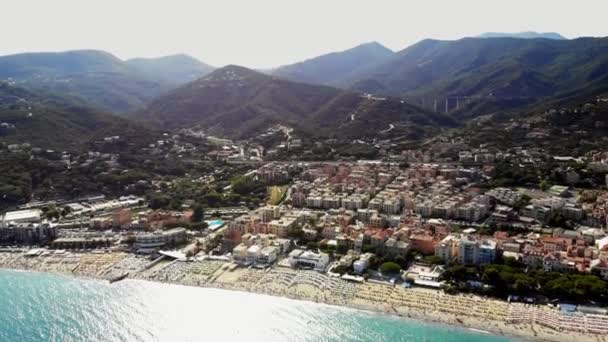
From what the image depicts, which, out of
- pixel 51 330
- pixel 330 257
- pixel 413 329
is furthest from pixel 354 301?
pixel 51 330

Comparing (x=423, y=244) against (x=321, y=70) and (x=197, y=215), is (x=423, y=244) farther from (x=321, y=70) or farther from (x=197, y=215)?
(x=321, y=70)

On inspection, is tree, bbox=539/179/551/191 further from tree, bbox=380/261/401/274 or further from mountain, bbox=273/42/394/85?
mountain, bbox=273/42/394/85

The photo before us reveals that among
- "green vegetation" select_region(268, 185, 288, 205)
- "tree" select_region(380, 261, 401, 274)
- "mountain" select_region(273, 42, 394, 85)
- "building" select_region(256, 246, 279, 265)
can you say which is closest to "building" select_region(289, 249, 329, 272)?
"building" select_region(256, 246, 279, 265)

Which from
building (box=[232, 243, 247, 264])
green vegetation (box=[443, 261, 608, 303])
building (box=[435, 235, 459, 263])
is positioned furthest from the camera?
building (box=[232, 243, 247, 264])

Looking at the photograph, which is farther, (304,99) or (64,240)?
(304,99)

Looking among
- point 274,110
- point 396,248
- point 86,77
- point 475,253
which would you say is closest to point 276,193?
point 396,248

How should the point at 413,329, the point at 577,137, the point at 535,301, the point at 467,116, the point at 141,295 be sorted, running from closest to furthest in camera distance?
the point at 413,329
the point at 535,301
the point at 141,295
the point at 577,137
the point at 467,116

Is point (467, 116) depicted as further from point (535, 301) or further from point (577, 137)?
point (535, 301)
